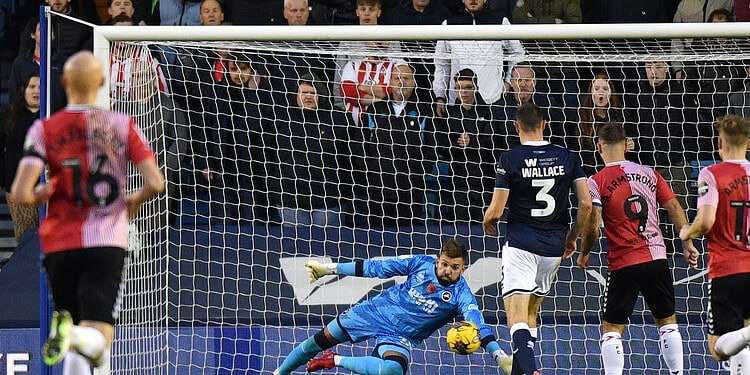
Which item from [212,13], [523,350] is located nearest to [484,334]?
[523,350]

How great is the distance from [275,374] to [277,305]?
31.3 inches

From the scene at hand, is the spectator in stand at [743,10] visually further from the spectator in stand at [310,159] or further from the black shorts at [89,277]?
the black shorts at [89,277]

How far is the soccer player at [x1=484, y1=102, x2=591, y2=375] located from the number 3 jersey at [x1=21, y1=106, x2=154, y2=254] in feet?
10.7

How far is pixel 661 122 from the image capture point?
12.3 m

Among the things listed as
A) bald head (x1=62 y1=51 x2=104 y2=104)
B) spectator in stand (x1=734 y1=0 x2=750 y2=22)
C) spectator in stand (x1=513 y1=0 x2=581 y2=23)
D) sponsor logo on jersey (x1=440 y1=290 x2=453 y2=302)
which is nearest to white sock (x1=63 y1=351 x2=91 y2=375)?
bald head (x1=62 y1=51 x2=104 y2=104)

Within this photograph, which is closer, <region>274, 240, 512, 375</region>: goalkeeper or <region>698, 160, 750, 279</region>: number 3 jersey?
<region>698, 160, 750, 279</region>: number 3 jersey

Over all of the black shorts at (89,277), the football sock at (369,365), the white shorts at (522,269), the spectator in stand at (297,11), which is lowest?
the football sock at (369,365)

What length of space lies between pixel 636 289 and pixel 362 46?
8.84 feet

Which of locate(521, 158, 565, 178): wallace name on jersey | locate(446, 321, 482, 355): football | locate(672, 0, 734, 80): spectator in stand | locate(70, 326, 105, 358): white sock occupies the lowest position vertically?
locate(446, 321, 482, 355): football

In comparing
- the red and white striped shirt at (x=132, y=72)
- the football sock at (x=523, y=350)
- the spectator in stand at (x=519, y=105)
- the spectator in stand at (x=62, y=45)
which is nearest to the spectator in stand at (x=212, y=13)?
the red and white striped shirt at (x=132, y=72)

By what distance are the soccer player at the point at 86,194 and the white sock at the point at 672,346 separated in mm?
4383

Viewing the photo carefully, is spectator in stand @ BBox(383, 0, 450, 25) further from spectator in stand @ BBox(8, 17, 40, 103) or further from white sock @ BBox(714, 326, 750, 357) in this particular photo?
white sock @ BBox(714, 326, 750, 357)

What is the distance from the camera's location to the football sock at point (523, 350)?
10242mm

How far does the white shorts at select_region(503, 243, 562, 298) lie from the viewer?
10.4 meters
